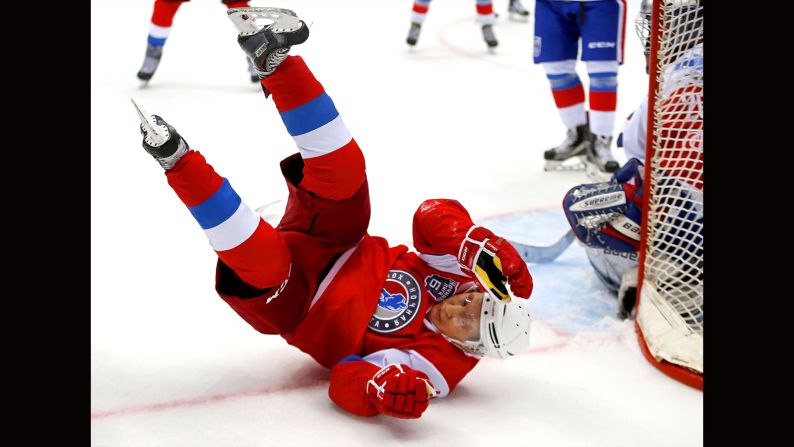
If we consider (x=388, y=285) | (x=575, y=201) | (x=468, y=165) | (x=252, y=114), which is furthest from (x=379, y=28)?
(x=388, y=285)

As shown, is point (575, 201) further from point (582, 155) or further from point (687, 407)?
point (582, 155)

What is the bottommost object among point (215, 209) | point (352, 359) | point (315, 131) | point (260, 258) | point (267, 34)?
point (352, 359)

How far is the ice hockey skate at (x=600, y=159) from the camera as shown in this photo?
346cm

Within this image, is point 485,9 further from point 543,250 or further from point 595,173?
point 543,250

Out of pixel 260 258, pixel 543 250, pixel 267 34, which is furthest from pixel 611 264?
pixel 267 34

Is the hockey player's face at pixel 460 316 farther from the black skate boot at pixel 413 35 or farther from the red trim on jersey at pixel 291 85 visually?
the black skate boot at pixel 413 35

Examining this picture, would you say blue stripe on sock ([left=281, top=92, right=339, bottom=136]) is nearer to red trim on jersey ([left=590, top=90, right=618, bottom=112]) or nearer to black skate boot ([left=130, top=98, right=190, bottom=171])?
black skate boot ([left=130, top=98, right=190, bottom=171])

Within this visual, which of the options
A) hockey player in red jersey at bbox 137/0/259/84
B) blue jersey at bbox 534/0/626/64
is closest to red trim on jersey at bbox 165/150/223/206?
blue jersey at bbox 534/0/626/64

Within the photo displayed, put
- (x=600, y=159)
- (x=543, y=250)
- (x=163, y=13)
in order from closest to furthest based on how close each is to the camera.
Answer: (x=543, y=250), (x=600, y=159), (x=163, y=13)

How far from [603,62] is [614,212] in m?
1.15

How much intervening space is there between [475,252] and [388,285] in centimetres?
23

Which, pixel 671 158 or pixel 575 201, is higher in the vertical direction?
pixel 671 158

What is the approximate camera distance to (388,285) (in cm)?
207

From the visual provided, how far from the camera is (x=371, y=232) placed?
114 inches
